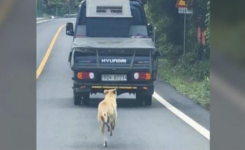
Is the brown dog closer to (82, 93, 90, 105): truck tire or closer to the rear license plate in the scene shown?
the rear license plate

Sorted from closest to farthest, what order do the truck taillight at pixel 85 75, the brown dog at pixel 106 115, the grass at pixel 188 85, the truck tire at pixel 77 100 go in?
the brown dog at pixel 106 115 → the truck taillight at pixel 85 75 → the truck tire at pixel 77 100 → the grass at pixel 188 85

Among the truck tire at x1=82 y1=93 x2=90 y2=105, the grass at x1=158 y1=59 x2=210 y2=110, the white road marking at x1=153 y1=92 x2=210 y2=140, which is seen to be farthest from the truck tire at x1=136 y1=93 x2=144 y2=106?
the grass at x1=158 y1=59 x2=210 y2=110

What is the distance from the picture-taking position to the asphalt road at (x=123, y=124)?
10.1 m

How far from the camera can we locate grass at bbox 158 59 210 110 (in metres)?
16.6

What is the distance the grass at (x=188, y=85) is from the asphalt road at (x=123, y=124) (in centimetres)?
23

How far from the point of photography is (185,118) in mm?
13477

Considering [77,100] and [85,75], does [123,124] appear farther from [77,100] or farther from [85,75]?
[77,100]

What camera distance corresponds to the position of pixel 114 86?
15133mm

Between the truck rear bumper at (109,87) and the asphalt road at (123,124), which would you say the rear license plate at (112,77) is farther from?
the asphalt road at (123,124)
